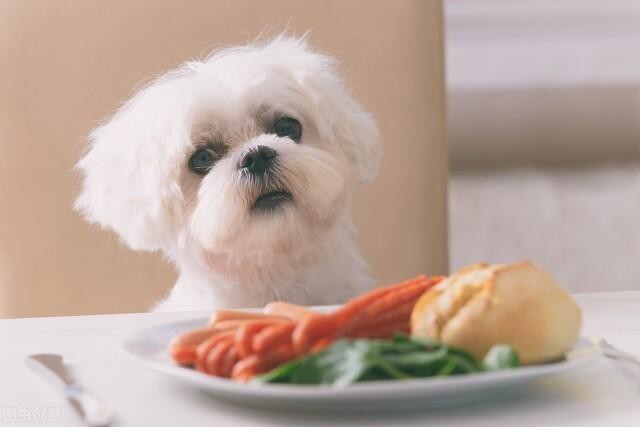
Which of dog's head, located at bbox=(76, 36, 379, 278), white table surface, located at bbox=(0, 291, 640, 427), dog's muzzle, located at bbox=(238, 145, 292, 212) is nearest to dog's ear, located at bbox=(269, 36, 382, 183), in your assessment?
dog's head, located at bbox=(76, 36, 379, 278)

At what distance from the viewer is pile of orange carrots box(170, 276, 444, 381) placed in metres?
0.57

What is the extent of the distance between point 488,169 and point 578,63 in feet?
1.36

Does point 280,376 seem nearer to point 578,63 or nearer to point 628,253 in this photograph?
point 578,63

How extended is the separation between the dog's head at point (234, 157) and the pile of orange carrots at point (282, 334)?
2.66 ft

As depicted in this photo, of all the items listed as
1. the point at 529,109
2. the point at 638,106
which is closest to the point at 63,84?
the point at 529,109

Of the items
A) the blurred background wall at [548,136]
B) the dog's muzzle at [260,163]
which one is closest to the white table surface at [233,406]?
the dog's muzzle at [260,163]

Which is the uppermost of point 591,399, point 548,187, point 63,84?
point 548,187

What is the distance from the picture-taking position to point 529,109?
296 centimetres

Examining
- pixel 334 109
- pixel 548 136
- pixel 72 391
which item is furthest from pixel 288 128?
pixel 548 136

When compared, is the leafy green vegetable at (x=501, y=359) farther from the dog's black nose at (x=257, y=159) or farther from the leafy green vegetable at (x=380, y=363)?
the dog's black nose at (x=257, y=159)

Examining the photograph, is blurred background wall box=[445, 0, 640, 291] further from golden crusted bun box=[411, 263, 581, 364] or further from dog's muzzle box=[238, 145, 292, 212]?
golden crusted bun box=[411, 263, 581, 364]

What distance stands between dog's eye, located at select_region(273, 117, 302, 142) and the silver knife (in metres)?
0.93

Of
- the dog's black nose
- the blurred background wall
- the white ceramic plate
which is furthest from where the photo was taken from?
the blurred background wall

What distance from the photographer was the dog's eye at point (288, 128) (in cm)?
163
